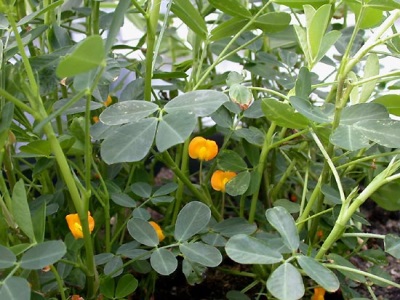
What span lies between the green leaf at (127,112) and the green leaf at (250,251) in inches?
6.3

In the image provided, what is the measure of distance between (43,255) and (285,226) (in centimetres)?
24

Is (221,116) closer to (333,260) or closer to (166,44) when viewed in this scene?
(333,260)

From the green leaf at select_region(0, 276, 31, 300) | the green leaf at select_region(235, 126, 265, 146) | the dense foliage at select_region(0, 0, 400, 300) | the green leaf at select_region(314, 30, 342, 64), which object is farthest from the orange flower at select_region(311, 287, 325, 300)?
the green leaf at select_region(0, 276, 31, 300)

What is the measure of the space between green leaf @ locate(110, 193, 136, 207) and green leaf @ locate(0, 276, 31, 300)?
9.1 inches

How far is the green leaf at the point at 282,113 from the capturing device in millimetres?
599

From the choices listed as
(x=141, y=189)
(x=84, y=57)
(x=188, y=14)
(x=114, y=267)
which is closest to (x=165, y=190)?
(x=141, y=189)

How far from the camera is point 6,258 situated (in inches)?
20.6

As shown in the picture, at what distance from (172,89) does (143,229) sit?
31cm

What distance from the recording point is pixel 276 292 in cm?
50

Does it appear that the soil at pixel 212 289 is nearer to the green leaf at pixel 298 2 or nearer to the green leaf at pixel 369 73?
the green leaf at pixel 369 73

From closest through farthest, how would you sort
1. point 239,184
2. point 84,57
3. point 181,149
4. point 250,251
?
point 84,57
point 250,251
point 239,184
point 181,149

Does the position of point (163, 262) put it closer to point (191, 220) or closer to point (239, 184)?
point (191, 220)

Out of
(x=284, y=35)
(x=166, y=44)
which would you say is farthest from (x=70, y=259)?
(x=166, y=44)

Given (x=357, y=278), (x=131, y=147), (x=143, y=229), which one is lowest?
(x=357, y=278)
